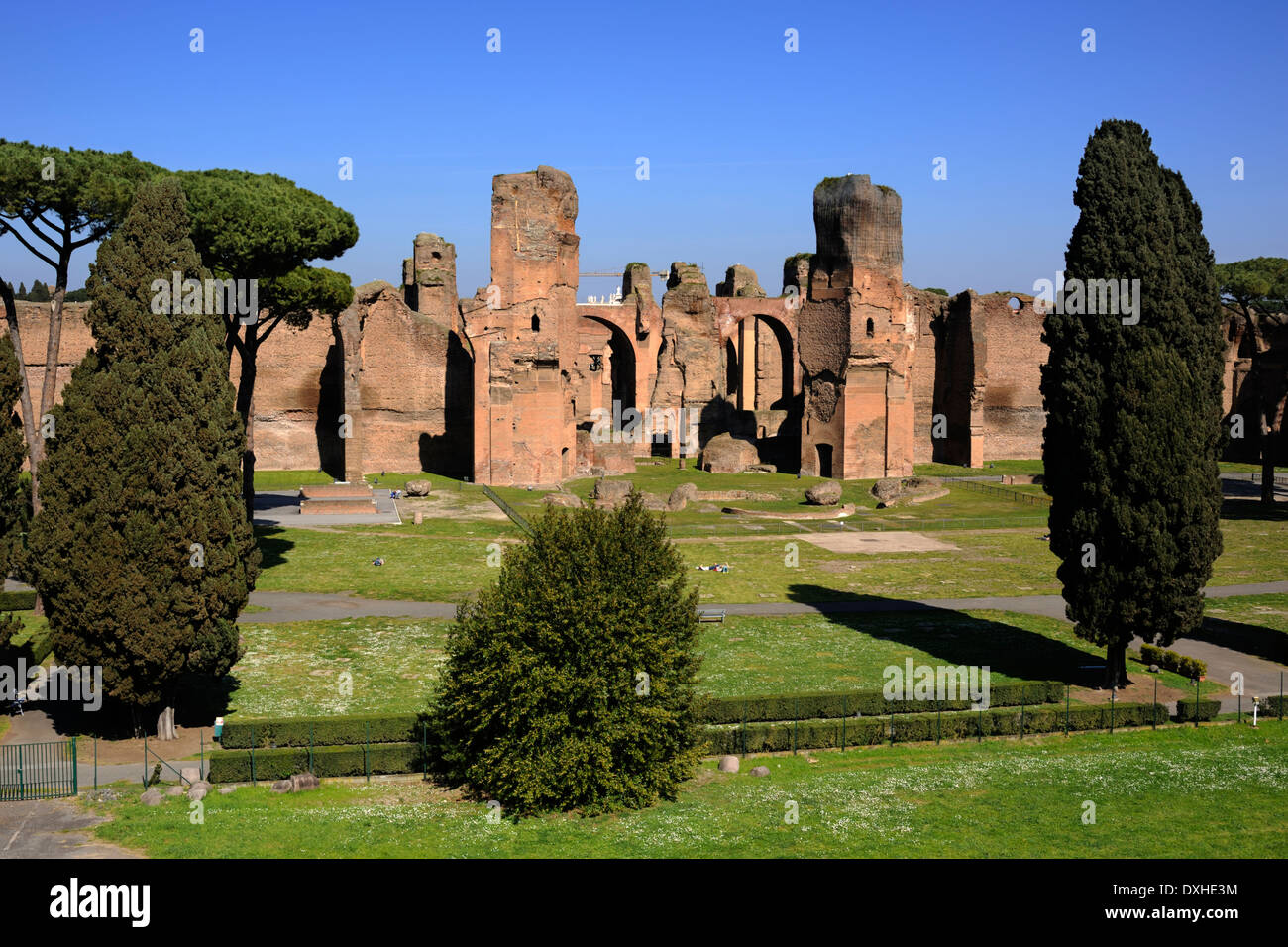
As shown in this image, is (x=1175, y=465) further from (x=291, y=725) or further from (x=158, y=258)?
(x=158, y=258)

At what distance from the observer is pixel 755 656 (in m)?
23.3

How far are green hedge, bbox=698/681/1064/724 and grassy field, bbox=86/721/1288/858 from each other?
1.12m

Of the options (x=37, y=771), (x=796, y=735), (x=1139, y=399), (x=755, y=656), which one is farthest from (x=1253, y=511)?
(x=37, y=771)

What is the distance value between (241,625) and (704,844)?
1416cm

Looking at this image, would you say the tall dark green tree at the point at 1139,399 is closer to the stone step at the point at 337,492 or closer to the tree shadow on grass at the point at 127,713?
the tree shadow on grass at the point at 127,713

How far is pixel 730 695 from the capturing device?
67.3 feet

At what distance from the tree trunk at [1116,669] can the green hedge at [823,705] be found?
2.36 m

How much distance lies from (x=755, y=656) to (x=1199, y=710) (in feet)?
26.5

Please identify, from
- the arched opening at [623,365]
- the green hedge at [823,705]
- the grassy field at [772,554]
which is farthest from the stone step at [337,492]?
the green hedge at [823,705]

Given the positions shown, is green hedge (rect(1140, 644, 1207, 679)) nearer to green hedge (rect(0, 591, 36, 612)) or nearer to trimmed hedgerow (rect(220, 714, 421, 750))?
trimmed hedgerow (rect(220, 714, 421, 750))

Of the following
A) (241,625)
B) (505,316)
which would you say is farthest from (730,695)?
(505,316)

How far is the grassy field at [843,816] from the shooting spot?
14180 mm

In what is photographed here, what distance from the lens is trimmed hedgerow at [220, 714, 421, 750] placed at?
1775 cm

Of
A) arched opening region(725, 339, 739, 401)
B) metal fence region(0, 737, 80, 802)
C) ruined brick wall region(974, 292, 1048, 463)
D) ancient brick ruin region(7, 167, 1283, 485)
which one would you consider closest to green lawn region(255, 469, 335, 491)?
ancient brick ruin region(7, 167, 1283, 485)
